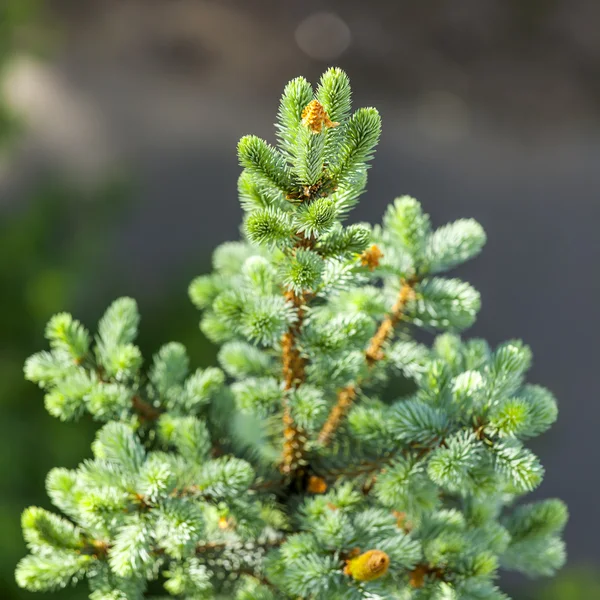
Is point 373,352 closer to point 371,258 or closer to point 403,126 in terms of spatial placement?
point 371,258

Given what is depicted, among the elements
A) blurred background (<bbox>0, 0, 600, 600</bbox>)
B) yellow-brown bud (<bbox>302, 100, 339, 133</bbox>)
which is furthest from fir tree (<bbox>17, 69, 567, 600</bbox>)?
blurred background (<bbox>0, 0, 600, 600</bbox>)

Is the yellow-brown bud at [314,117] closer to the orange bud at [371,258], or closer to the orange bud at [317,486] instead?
the orange bud at [371,258]

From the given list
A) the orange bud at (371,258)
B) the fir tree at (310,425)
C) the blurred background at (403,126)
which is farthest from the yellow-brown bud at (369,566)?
the blurred background at (403,126)

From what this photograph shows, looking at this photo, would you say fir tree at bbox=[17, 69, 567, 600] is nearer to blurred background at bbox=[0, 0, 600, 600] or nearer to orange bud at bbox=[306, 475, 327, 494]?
orange bud at bbox=[306, 475, 327, 494]

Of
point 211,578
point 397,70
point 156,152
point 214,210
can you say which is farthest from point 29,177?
point 211,578

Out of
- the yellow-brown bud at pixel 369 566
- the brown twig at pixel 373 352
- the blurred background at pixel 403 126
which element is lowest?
the yellow-brown bud at pixel 369 566

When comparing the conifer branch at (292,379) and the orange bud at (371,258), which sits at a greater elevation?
the orange bud at (371,258)

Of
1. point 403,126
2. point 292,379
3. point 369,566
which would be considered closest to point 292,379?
point 292,379
